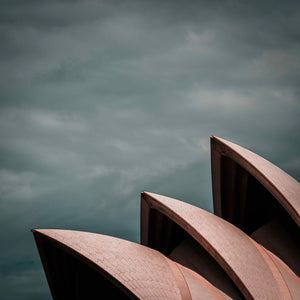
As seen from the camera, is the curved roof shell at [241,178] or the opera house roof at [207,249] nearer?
the opera house roof at [207,249]

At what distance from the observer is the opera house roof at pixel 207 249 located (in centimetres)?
1349

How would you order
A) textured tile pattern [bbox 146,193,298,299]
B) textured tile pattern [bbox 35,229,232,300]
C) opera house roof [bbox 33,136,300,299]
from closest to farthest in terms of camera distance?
1. textured tile pattern [bbox 35,229,232,300]
2. textured tile pattern [bbox 146,193,298,299]
3. opera house roof [bbox 33,136,300,299]

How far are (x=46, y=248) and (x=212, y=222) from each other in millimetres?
6828

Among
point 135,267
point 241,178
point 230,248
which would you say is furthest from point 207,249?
point 241,178

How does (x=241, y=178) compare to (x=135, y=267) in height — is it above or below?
above

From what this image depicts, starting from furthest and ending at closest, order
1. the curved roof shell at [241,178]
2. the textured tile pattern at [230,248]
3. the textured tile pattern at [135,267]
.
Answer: the curved roof shell at [241,178] → the textured tile pattern at [230,248] → the textured tile pattern at [135,267]

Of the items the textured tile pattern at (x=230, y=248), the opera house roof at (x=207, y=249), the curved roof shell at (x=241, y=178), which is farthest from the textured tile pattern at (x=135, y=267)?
the curved roof shell at (x=241, y=178)

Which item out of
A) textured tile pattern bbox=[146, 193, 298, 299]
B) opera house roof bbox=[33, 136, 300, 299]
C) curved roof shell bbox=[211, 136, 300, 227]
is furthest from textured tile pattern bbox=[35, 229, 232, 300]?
curved roof shell bbox=[211, 136, 300, 227]

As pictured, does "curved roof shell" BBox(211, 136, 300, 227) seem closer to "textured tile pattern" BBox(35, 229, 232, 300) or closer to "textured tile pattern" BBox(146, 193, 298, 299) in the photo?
"textured tile pattern" BBox(146, 193, 298, 299)

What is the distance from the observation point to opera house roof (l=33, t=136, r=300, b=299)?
13.5 m

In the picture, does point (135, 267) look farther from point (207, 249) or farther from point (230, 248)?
point (230, 248)

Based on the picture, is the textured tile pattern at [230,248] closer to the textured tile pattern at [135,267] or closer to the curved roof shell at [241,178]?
the textured tile pattern at [135,267]

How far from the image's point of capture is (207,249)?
47.2 feet

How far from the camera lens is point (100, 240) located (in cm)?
1475
